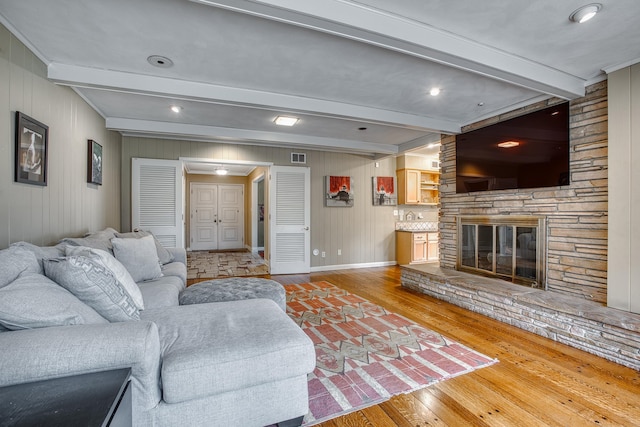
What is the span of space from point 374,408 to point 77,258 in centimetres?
186

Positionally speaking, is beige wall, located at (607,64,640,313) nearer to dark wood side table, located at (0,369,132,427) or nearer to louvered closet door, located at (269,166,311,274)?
dark wood side table, located at (0,369,132,427)

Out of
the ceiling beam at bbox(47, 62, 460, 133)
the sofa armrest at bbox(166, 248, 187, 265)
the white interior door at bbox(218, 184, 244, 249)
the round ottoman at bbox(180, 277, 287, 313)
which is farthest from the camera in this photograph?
the white interior door at bbox(218, 184, 244, 249)

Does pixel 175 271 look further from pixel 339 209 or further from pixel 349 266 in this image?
pixel 349 266

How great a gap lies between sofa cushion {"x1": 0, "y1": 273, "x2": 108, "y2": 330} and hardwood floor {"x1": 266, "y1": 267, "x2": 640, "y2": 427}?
136 centimetres

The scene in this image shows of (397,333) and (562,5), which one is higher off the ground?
(562,5)

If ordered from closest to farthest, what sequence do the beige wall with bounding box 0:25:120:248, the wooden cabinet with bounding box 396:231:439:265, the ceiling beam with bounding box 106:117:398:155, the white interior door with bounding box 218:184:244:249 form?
the beige wall with bounding box 0:25:120:248 → the ceiling beam with bounding box 106:117:398:155 → the wooden cabinet with bounding box 396:231:439:265 → the white interior door with bounding box 218:184:244:249

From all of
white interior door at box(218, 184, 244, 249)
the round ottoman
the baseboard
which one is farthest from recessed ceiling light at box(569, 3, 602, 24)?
white interior door at box(218, 184, 244, 249)

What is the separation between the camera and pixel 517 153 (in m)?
3.66

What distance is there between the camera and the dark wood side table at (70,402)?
773 millimetres

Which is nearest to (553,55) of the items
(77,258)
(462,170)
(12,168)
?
(462,170)

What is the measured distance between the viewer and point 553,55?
102 inches

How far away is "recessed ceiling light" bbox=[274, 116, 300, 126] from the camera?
421cm

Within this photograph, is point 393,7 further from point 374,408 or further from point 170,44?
point 374,408

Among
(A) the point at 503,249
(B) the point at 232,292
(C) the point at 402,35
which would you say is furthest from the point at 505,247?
(B) the point at 232,292
